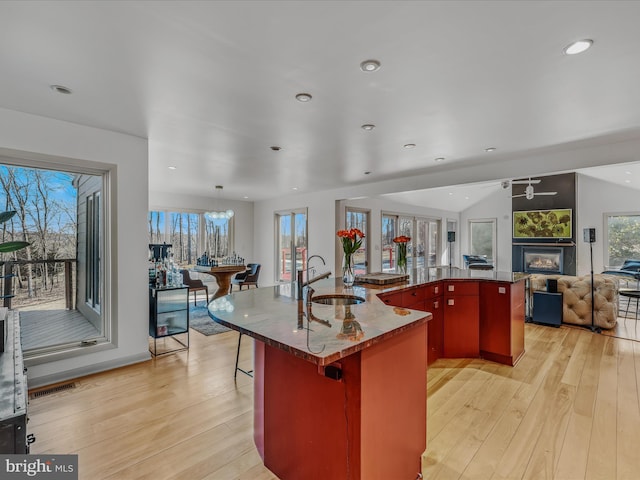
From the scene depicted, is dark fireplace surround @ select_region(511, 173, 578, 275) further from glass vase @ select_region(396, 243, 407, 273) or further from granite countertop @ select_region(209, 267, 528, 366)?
granite countertop @ select_region(209, 267, 528, 366)

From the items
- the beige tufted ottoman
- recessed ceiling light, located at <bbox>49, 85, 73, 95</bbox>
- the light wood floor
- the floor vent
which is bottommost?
the light wood floor

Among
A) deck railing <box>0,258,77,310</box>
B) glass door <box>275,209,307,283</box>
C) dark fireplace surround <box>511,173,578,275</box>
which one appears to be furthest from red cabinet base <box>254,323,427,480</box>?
dark fireplace surround <box>511,173,578,275</box>

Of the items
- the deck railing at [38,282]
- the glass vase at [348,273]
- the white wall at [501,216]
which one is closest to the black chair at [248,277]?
the deck railing at [38,282]

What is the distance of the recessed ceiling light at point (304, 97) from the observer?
2.46 metres

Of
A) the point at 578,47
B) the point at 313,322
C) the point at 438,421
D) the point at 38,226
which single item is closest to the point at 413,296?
the point at 438,421

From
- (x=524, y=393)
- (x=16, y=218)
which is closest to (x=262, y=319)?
(x=524, y=393)

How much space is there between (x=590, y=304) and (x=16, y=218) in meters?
7.20

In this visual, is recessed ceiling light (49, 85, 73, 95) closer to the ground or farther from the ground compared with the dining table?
farther from the ground

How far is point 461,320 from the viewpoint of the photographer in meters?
3.54

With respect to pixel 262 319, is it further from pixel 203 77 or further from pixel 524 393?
pixel 524 393

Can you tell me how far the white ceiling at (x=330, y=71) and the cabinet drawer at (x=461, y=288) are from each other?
5.32ft

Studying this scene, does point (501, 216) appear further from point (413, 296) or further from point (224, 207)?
point (413, 296)

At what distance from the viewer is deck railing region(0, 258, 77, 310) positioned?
2.95 metres

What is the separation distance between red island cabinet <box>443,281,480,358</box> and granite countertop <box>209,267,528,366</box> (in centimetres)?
151
